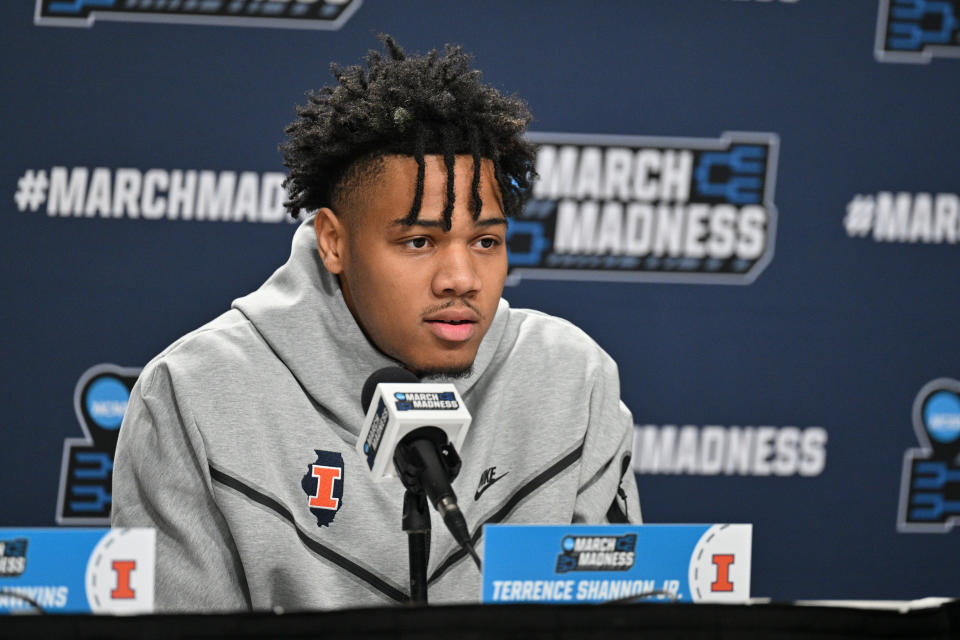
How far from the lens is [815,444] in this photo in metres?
3.38

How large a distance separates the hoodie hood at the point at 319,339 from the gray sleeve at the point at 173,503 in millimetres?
204

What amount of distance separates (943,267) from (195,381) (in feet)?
7.90

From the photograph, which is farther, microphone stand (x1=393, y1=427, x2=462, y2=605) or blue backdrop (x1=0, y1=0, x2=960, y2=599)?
blue backdrop (x1=0, y1=0, x2=960, y2=599)

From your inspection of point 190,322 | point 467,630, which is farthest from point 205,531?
point 190,322

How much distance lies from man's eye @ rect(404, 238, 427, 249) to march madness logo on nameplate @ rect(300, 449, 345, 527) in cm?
37

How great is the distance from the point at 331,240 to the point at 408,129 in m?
0.25

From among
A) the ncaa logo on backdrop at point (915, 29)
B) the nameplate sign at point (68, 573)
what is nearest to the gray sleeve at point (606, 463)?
the nameplate sign at point (68, 573)

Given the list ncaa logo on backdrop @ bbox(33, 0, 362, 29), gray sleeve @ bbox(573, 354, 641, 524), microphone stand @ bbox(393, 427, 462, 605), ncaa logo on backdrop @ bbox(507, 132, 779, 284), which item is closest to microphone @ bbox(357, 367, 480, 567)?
microphone stand @ bbox(393, 427, 462, 605)

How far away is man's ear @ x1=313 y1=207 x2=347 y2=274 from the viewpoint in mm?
1985

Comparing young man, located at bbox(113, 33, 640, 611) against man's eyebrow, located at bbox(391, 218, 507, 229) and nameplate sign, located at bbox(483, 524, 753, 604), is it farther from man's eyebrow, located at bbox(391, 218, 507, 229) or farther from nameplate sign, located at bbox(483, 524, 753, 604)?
nameplate sign, located at bbox(483, 524, 753, 604)

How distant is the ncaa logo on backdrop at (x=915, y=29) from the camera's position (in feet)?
10.9

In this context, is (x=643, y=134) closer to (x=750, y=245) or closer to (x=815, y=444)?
(x=750, y=245)

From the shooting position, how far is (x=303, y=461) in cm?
190

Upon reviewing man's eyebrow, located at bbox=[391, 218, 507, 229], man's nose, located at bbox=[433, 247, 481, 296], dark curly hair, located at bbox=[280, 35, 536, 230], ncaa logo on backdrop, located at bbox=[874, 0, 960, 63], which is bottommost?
man's nose, located at bbox=[433, 247, 481, 296]
